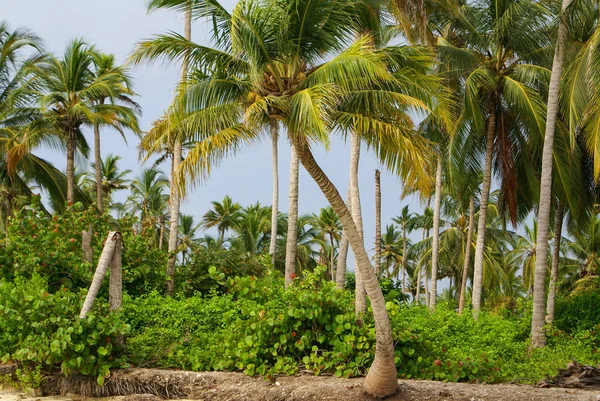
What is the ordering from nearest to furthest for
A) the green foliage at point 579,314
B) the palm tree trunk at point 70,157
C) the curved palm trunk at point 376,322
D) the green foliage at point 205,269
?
1. the curved palm trunk at point 376,322
2. the green foliage at point 205,269
3. the green foliage at point 579,314
4. the palm tree trunk at point 70,157

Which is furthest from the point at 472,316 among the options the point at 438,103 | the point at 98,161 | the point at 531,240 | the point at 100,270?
the point at 531,240

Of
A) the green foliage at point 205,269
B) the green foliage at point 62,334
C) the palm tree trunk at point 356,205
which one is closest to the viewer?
the green foliage at point 62,334

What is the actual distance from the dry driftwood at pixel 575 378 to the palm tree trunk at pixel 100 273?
623 cm

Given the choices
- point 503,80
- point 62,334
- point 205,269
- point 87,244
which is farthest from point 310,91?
point 503,80

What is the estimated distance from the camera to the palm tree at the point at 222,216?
4581 cm

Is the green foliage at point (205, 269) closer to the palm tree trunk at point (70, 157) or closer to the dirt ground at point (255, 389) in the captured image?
the palm tree trunk at point (70, 157)

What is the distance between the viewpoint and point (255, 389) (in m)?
9.12

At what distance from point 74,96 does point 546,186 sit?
13.7 meters

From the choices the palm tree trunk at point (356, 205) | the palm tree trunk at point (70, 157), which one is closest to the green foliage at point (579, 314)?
the palm tree trunk at point (356, 205)

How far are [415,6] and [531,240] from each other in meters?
27.8

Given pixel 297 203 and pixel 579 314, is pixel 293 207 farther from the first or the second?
pixel 579 314

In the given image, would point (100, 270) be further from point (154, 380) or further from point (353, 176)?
point (353, 176)

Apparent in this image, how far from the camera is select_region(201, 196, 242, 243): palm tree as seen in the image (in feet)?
150

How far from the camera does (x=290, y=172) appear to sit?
16828 mm
